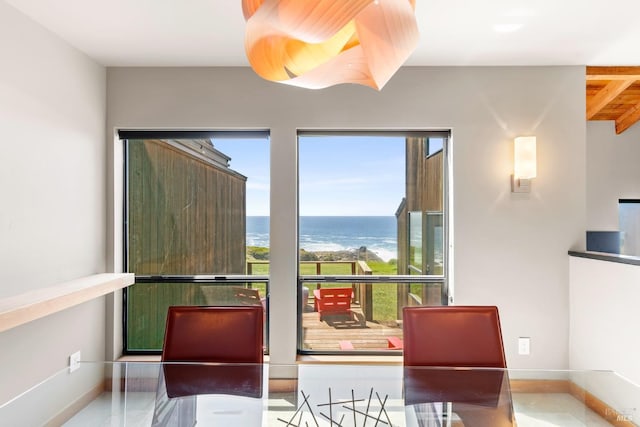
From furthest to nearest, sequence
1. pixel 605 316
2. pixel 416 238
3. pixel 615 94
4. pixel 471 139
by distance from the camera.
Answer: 1. pixel 615 94
2. pixel 416 238
3. pixel 471 139
4. pixel 605 316

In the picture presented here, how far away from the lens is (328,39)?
98cm

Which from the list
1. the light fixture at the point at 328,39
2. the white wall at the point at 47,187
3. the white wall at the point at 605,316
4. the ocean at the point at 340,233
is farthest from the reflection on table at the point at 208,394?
the white wall at the point at 605,316

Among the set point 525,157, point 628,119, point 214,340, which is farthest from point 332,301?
point 628,119

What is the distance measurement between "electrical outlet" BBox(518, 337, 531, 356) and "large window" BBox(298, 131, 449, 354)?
2.26ft

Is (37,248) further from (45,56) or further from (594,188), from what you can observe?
(594,188)

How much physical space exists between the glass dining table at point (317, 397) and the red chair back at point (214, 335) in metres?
0.08

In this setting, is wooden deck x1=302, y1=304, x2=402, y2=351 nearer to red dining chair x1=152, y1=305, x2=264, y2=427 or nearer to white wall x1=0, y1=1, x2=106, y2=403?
red dining chair x1=152, y1=305, x2=264, y2=427

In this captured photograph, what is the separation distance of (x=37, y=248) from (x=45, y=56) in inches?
48.8

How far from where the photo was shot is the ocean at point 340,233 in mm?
3453

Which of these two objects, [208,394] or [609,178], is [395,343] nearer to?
[208,394]

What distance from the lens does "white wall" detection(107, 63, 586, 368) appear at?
3260 mm

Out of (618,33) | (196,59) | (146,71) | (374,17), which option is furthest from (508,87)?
(146,71)

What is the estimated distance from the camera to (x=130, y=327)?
346 cm

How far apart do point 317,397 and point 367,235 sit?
6.11ft
